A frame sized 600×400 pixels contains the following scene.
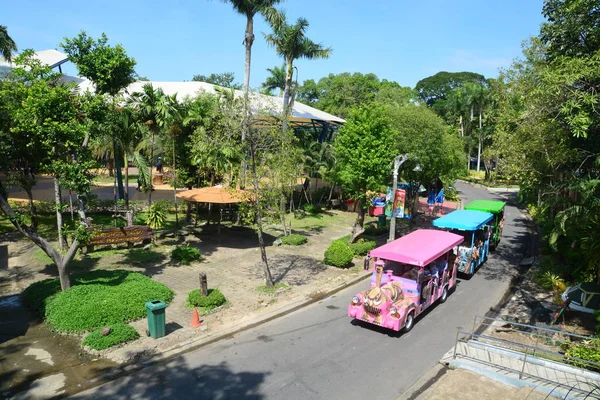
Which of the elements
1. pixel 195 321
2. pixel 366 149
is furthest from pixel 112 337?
pixel 366 149

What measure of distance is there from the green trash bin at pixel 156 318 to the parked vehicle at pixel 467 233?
11585mm

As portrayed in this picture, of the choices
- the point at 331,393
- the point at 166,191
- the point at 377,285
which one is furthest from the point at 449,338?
the point at 166,191

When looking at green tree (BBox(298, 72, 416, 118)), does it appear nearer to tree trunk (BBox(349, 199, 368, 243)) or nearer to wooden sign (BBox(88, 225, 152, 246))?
tree trunk (BBox(349, 199, 368, 243))

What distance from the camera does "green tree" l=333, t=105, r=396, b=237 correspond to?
1959 cm

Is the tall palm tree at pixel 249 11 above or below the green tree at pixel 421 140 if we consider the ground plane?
above

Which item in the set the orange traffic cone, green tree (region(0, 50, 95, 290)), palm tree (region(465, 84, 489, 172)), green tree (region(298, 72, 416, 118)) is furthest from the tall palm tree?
palm tree (region(465, 84, 489, 172))

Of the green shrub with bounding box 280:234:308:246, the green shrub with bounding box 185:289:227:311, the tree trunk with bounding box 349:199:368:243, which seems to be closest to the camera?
the green shrub with bounding box 185:289:227:311

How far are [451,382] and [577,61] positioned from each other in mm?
10162

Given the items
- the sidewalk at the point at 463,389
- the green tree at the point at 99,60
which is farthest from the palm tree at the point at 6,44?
the sidewalk at the point at 463,389

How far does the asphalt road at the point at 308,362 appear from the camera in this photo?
29.9 ft

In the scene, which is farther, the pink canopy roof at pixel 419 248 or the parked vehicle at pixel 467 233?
the parked vehicle at pixel 467 233

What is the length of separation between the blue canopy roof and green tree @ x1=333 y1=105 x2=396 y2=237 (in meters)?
3.73

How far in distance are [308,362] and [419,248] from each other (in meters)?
5.41

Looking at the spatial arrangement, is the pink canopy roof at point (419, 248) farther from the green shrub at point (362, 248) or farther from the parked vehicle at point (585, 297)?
the green shrub at point (362, 248)
